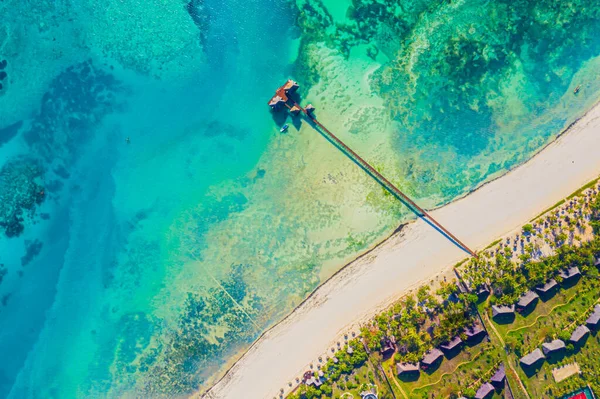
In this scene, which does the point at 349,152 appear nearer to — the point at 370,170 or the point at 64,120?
the point at 370,170

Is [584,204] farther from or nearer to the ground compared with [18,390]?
nearer to the ground

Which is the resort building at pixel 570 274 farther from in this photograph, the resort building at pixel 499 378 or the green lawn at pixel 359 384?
the green lawn at pixel 359 384

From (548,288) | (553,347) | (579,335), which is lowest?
(579,335)

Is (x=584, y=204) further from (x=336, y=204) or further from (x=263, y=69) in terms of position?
(x=263, y=69)

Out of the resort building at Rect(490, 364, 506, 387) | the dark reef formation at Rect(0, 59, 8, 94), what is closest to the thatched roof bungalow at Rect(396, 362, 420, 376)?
the resort building at Rect(490, 364, 506, 387)

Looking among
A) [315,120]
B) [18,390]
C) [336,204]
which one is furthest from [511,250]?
[18,390]

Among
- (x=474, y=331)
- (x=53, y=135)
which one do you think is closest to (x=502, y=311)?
(x=474, y=331)
